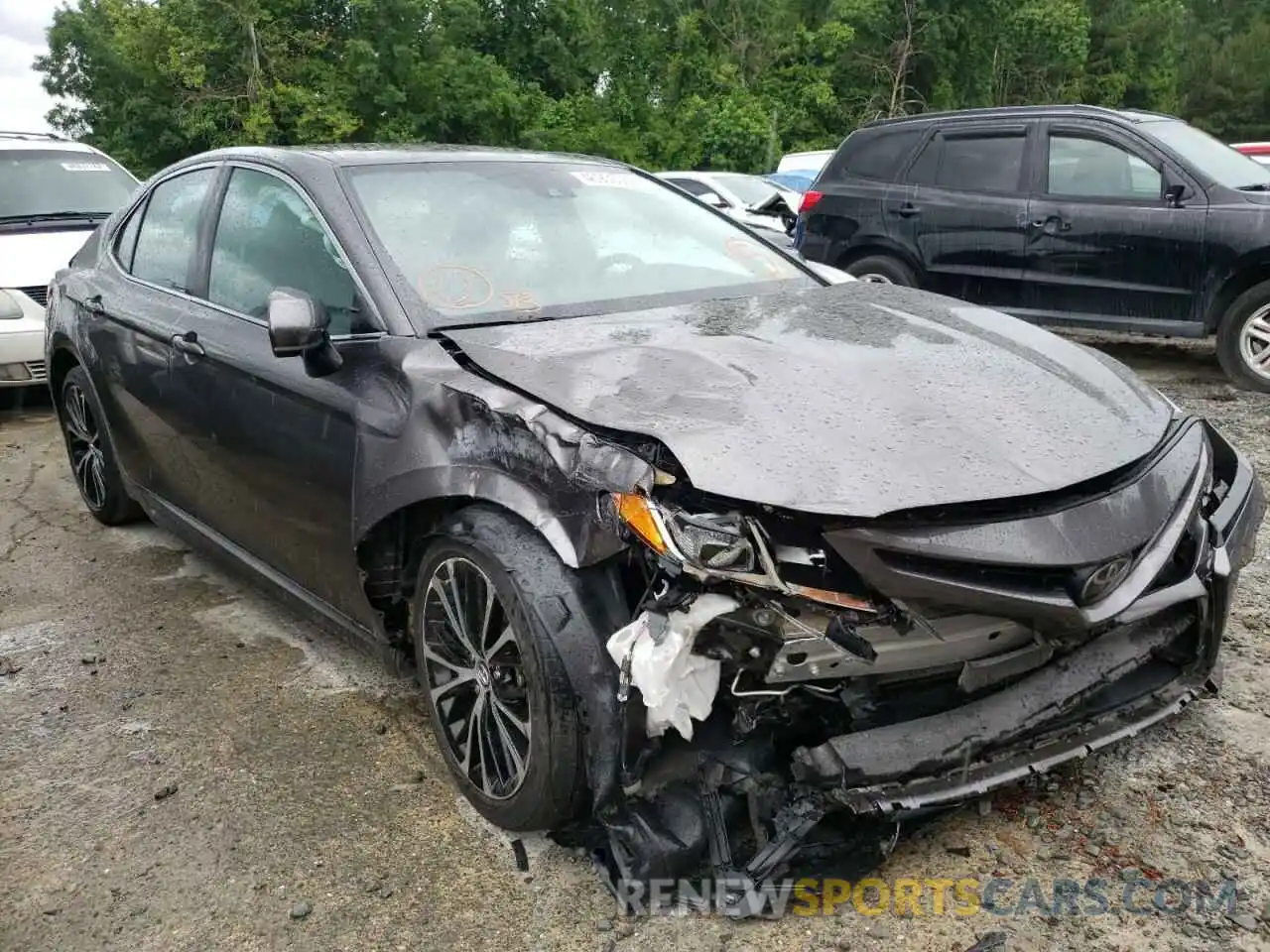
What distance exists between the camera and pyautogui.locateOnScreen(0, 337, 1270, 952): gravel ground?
7.32 feet

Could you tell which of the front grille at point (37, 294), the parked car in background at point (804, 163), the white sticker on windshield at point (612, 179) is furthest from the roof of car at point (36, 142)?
the parked car in background at point (804, 163)

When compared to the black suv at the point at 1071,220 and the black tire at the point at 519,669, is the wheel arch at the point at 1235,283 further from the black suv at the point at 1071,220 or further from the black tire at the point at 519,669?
the black tire at the point at 519,669

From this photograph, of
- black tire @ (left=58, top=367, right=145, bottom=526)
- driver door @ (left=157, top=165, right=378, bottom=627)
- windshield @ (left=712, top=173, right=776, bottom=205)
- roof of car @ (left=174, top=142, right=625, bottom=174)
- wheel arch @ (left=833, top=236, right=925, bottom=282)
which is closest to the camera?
driver door @ (left=157, top=165, right=378, bottom=627)

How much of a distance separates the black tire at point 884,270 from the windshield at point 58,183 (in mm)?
5713

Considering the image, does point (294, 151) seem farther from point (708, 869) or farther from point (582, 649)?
point (708, 869)

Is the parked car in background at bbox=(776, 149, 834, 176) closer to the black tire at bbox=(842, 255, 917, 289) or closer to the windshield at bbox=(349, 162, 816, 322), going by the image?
the black tire at bbox=(842, 255, 917, 289)

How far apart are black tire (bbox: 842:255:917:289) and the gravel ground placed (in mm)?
4385

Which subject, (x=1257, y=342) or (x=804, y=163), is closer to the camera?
(x=1257, y=342)

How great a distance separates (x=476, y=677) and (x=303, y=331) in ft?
3.26

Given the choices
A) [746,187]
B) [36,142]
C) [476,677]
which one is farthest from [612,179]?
[746,187]

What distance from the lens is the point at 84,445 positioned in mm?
4961

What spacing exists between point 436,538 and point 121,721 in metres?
1.41

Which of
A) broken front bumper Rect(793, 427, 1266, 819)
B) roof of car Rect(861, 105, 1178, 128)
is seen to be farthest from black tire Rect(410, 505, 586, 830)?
roof of car Rect(861, 105, 1178, 128)

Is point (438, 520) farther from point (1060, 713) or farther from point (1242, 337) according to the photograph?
point (1242, 337)
